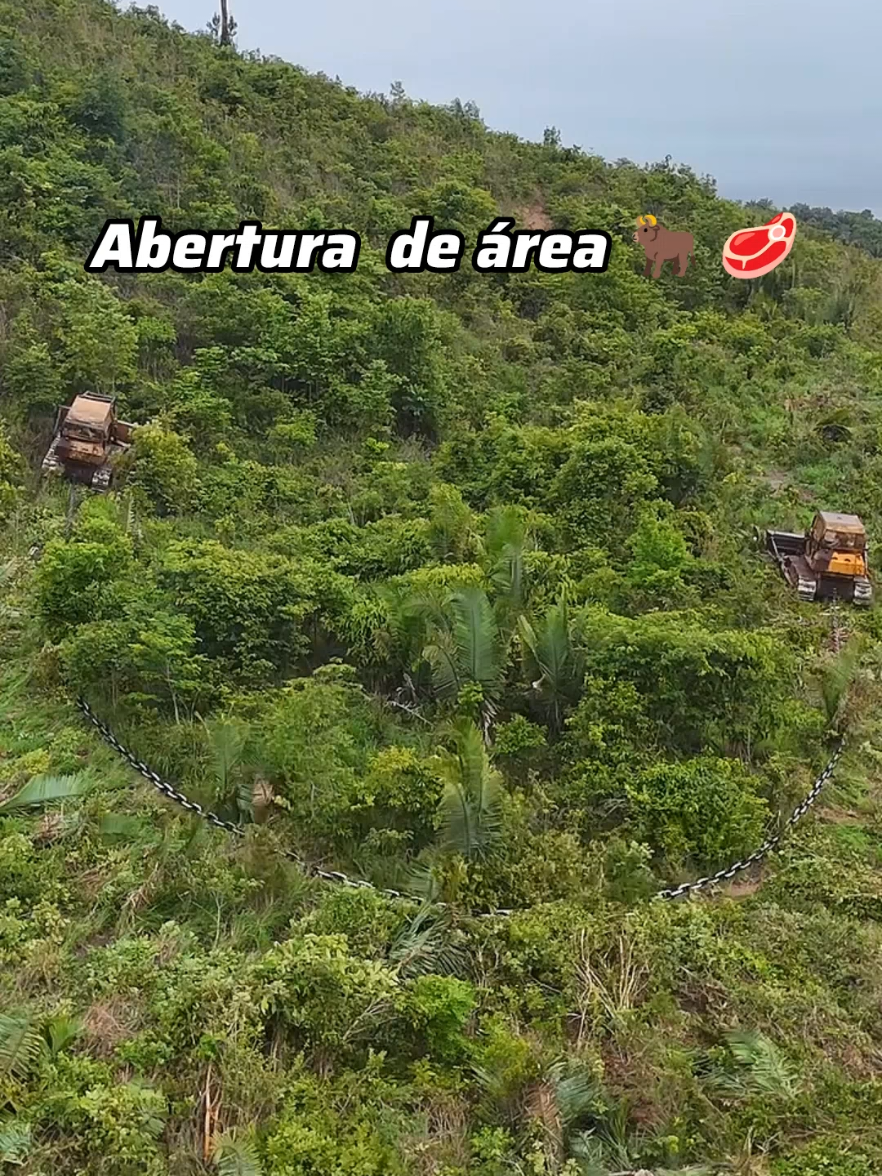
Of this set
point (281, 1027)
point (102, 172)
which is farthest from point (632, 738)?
point (102, 172)

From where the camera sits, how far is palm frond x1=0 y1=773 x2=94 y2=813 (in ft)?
16.3

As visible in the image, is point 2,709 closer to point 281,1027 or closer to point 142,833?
point 142,833

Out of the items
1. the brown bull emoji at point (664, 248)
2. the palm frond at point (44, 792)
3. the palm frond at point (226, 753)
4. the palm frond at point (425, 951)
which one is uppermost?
the brown bull emoji at point (664, 248)

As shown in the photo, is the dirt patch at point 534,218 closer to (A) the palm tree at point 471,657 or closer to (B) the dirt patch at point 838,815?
(A) the palm tree at point 471,657

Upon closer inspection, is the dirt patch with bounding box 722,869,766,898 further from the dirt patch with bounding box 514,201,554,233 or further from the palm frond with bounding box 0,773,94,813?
the dirt patch with bounding box 514,201,554,233

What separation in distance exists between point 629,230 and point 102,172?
8062mm

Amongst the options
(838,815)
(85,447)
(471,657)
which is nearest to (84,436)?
(85,447)

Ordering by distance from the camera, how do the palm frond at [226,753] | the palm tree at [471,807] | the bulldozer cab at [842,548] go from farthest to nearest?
the bulldozer cab at [842,548], the palm frond at [226,753], the palm tree at [471,807]

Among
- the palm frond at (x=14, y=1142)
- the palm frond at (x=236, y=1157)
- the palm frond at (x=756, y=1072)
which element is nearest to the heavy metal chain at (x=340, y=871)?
the palm frond at (x=756, y=1072)

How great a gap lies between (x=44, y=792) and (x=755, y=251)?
13.3 meters

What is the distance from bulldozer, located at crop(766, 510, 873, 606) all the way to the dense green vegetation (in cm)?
21

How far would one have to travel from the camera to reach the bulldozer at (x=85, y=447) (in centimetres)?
823

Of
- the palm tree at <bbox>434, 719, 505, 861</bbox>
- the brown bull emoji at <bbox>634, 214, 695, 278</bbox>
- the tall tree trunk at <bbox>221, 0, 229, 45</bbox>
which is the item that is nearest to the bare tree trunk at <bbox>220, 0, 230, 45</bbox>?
the tall tree trunk at <bbox>221, 0, 229, 45</bbox>

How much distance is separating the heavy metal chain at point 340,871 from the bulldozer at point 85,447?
307 cm
